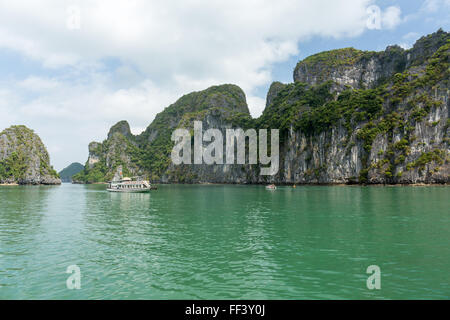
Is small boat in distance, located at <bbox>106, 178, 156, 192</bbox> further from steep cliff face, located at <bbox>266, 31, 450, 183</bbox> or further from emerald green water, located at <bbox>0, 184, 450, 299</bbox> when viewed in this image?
steep cliff face, located at <bbox>266, 31, 450, 183</bbox>

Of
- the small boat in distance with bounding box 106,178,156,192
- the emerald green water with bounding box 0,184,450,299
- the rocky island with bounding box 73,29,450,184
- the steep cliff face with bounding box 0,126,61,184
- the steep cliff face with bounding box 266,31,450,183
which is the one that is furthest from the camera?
the steep cliff face with bounding box 0,126,61,184

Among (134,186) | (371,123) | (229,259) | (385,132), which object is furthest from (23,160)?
(229,259)

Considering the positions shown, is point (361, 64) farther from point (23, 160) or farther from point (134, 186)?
point (23, 160)

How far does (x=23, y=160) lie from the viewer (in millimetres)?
181500

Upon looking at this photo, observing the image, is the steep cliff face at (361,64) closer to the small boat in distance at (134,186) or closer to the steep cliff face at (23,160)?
the small boat in distance at (134,186)

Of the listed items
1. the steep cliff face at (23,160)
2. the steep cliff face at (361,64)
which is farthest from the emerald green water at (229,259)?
the steep cliff face at (23,160)

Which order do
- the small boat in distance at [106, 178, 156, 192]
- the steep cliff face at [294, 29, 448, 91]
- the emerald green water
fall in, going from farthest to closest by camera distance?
the steep cliff face at [294, 29, 448, 91]
the small boat in distance at [106, 178, 156, 192]
the emerald green water

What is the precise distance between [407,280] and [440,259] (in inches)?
180

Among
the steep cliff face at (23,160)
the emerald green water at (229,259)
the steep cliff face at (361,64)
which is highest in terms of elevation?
the steep cliff face at (361,64)

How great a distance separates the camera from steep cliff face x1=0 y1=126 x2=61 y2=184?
175500 millimetres

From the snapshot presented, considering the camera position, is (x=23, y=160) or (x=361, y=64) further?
(x=23, y=160)

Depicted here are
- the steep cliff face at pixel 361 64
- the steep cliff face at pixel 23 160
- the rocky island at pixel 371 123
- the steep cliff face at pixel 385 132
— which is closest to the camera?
the steep cliff face at pixel 385 132

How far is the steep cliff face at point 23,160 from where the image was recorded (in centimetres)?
17550

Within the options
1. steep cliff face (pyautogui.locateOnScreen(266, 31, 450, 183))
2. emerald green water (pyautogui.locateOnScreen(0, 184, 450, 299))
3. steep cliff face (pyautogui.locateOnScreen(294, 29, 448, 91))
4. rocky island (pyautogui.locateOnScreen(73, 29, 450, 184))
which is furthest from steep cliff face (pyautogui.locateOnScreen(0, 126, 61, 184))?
steep cliff face (pyautogui.locateOnScreen(294, 29, 448, 91))
